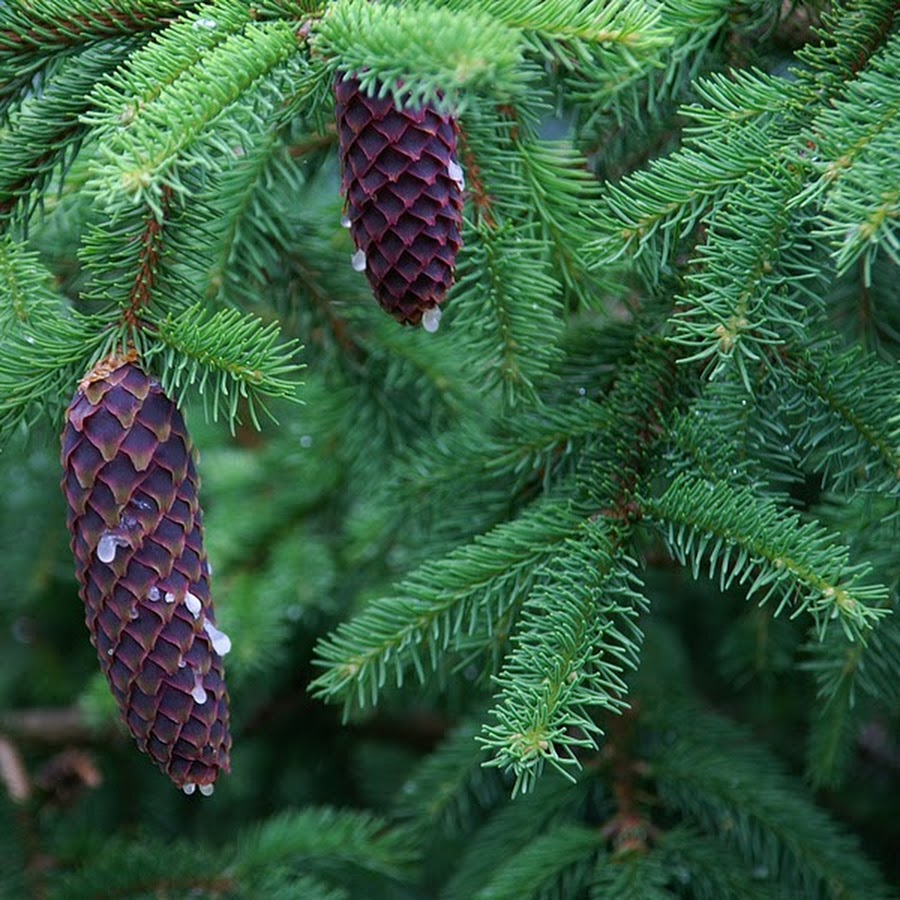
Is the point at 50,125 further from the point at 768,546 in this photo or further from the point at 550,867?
the point at 550,867

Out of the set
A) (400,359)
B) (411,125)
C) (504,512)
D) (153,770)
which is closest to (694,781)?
(504,512)

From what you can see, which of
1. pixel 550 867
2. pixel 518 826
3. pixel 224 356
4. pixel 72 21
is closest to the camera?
pixel 224 356

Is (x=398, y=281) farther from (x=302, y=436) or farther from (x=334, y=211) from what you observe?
(x=302, y=436)

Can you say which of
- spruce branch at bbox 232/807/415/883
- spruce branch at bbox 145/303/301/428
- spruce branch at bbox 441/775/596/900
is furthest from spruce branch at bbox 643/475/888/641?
spruce branch at bbox 232/807/415/883

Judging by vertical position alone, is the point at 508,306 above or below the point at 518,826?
above

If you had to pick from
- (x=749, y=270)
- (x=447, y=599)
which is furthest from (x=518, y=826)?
(x=749, y=270)

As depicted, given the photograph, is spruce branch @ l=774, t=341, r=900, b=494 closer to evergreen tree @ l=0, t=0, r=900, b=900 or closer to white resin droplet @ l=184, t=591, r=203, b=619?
evergreen tree @ l=0, t=0, r=900, b=900

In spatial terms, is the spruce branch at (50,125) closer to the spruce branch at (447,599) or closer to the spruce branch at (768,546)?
the spruce branch at (447,599)

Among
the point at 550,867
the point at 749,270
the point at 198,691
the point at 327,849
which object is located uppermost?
the point at 749,270
